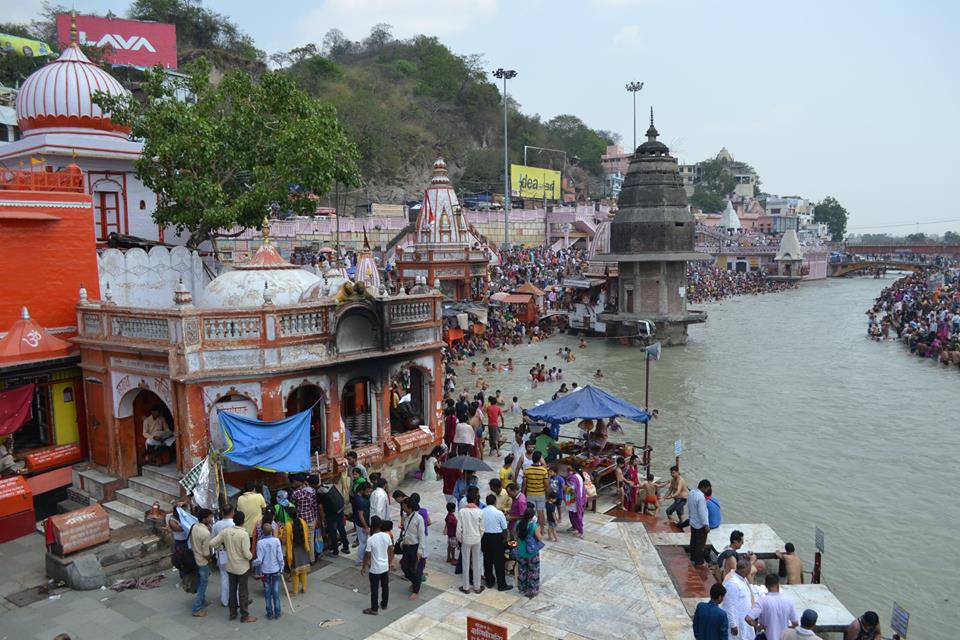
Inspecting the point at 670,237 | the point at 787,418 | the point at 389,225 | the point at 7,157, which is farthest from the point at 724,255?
the point at 7,157

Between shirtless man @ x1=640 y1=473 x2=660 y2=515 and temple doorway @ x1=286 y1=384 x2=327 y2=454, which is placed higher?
temple doorway @ x1=286 y1=384 x2=327 y2=454

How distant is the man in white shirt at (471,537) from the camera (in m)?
8.87

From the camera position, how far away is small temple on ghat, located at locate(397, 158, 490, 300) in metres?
37.7

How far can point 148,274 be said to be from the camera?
17.0m

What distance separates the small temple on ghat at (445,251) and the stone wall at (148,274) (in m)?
19.7

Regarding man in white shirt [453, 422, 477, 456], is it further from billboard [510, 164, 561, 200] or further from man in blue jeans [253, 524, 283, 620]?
billboard [510, 164, 561, 200]

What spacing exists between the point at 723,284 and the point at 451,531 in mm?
Result: 62059

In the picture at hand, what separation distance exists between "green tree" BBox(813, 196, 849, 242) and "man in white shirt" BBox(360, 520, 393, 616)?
149795 mm

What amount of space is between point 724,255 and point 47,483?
3222 inches

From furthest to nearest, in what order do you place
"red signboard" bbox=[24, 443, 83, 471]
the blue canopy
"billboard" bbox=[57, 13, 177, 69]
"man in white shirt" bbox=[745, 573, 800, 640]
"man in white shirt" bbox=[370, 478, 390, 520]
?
1. "billboard" bbox=[57, 13, 177, 69]
2. the blue canopy
3. "red signboard" bbox=[24, 443, 83, 471]
4. "man in white shirt" bbox=[370, 478, 390, 520]
5. "man in white shirt" bbox=[745, 573, 800, 640]

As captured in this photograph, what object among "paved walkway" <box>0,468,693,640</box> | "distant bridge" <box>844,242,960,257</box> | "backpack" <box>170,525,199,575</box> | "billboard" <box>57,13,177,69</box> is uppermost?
"billboard" <box>57,13,177,69</box>

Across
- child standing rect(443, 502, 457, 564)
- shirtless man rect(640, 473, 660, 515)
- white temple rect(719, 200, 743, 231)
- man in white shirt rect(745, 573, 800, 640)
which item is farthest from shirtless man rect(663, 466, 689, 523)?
white temple rect(719, 200, 743, 231)

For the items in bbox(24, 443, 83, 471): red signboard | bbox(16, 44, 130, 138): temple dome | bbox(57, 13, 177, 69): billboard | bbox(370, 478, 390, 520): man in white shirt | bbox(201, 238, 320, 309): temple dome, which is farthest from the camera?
bbox(57, 13, 177, 69): billboard

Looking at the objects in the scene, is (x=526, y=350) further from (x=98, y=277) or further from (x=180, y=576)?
(x=180, y=576)
